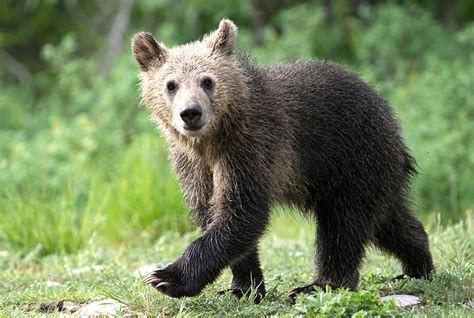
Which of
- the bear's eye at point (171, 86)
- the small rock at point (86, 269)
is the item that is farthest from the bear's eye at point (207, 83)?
the small rock at point (86, 269)

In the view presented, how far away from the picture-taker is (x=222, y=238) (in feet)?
18.5

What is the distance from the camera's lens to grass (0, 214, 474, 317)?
5211 millimetres

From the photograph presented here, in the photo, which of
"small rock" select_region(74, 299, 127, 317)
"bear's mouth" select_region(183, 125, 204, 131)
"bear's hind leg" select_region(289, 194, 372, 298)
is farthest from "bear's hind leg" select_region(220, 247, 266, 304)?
"bear's mouth" select_region(183, 125, 204, 131)

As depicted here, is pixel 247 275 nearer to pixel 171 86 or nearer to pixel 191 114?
pixel 191 114

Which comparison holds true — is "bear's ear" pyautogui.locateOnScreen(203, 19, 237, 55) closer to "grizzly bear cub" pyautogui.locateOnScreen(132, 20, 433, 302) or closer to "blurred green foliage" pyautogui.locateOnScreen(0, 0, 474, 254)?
"grizzly bear cub" pyautogui.locateOnScreen(132, 20, 433, 302)

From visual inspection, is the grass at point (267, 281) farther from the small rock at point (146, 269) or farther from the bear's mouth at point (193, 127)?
the bear's mouth at point (193, 127)

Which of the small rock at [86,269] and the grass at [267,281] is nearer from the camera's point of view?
the grass at [267,281]

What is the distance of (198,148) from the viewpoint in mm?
6012

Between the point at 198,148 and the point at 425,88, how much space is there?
20.7ft

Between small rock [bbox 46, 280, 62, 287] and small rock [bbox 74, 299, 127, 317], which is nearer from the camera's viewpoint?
small rock [bbox 74, 299, 127, 317]

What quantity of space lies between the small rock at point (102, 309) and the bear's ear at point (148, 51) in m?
1.67

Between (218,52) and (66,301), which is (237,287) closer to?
(66,301)

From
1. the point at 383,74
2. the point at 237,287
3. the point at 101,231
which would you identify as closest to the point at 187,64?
the point at 237,287

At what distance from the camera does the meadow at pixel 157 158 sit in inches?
241
